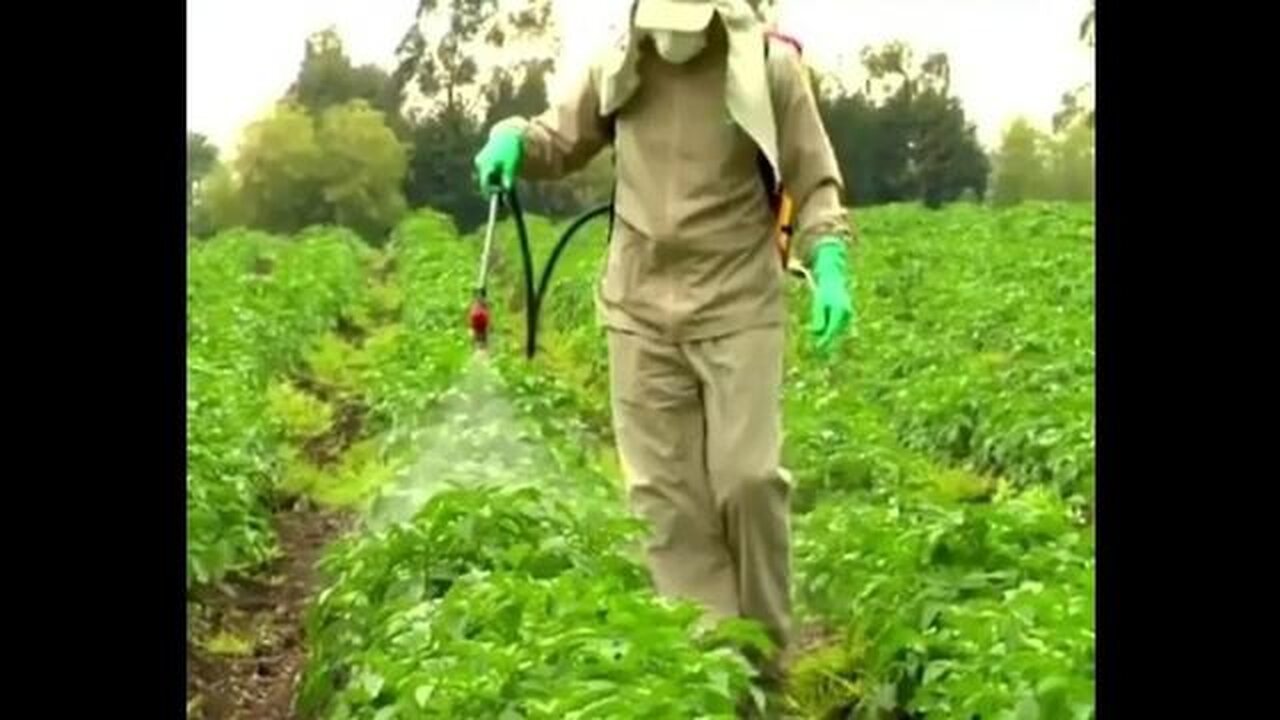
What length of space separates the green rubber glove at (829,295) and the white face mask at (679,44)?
16.5 inches

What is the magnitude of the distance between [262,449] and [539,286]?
5.73 feet

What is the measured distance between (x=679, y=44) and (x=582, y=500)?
3.54ft

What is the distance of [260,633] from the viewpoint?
18.2 feet

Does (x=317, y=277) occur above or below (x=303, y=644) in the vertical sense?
above

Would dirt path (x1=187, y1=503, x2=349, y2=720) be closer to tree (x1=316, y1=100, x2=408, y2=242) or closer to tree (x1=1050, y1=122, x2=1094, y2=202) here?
tree (x1=316, y1=100, x2=408, y2=242)

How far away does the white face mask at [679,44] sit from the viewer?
4.77m

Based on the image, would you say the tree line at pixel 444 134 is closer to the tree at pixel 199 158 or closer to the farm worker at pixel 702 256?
the tree at pixel 199 158

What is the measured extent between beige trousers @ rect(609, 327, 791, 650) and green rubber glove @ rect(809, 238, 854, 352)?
25 cm

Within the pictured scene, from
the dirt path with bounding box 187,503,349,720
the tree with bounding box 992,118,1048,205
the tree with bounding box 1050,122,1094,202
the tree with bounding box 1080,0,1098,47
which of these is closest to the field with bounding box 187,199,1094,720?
the dirt path with bounding box 187,503,349,720

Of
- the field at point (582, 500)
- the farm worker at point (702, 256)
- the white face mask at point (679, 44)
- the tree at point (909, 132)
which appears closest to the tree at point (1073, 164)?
the tree at point (909, 132)

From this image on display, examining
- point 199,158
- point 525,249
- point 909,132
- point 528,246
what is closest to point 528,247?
point 528,246
